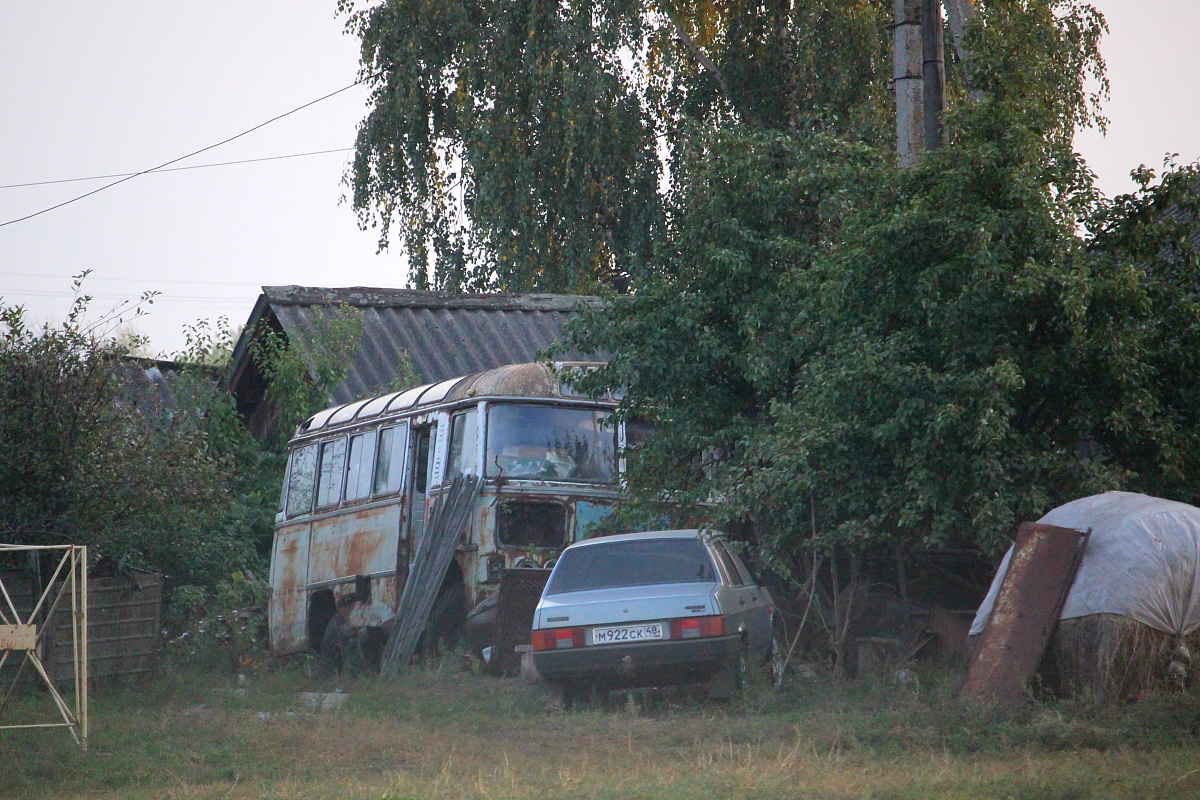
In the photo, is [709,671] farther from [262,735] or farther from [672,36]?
[672,36]

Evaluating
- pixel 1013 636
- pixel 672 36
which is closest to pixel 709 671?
pixel 1013 636

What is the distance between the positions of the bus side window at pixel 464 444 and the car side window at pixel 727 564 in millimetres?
2705

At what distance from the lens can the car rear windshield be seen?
34.3 feet

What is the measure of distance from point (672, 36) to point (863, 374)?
1194cm

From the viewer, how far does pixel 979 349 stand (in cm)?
1021

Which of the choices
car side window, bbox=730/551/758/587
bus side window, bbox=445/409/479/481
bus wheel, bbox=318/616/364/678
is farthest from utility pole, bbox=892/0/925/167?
bus wheel, bbox=318/616/364/678

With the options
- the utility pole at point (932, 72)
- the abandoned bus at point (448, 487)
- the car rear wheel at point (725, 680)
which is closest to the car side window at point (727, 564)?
the car rear wheel at point (725, 680)

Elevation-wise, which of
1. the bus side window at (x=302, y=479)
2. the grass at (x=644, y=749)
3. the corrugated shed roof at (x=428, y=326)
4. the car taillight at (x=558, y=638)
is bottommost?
the grass at (x=644, y=749)

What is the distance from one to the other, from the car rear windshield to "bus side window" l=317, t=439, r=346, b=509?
15.5 feet

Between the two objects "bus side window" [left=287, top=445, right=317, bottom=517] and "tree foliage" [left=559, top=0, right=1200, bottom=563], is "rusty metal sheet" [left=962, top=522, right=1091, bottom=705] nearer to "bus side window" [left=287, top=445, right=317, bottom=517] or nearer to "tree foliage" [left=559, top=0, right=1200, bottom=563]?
"tree foliage" [left=559, top=0, right=1200, bottom=563]

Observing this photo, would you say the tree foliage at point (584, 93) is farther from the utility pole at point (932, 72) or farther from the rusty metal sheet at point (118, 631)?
the rusty metal sheet at point (118, 631)

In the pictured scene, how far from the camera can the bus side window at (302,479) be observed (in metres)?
15.5

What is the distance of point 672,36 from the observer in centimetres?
2067

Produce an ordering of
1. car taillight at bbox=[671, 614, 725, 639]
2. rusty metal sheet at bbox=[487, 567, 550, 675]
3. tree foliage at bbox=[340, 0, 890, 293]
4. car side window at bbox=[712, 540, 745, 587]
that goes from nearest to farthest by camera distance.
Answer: car taillight at bbox=[671, 614, 725, 639] < car side window at bbox=[712, 540, 745, 587] < rusty metal sheet at bbox=[487, 567, 550, 675] < tree foliage at bbox=[340, 0, 890, 293]
